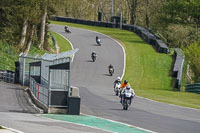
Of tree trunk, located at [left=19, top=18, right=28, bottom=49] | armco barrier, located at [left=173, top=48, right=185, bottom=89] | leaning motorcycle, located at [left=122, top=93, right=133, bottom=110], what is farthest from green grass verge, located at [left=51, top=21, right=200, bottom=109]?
tree trunk, located at [left=19, top=18, right=28, bottom=49]

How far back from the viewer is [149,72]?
5028 centimetres

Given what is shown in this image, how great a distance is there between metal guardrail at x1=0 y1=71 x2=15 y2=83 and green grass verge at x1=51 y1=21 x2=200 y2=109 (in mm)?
8714

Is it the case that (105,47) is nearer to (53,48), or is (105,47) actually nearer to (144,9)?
(53,48)

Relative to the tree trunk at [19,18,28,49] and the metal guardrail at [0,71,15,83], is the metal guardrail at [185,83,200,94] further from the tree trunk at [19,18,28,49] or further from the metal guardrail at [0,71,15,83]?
the tree trunk at [19,18,28,49]

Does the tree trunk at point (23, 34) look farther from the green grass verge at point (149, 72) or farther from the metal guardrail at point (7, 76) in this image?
the metal guardrail at point (7, 76)

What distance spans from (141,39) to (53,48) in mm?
14092

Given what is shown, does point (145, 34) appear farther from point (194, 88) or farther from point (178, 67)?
point (194, 88)

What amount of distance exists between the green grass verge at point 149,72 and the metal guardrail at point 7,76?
871 centimetres

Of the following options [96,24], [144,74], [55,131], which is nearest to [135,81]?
[144,74]

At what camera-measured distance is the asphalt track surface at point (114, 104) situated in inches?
856

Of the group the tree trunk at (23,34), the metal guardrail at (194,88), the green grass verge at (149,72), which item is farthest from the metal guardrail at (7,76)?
the tree trunk at (23,34)

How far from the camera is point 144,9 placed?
98.8m

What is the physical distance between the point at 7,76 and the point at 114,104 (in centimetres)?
1101

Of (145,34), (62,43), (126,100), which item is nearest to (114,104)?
(126,100)
